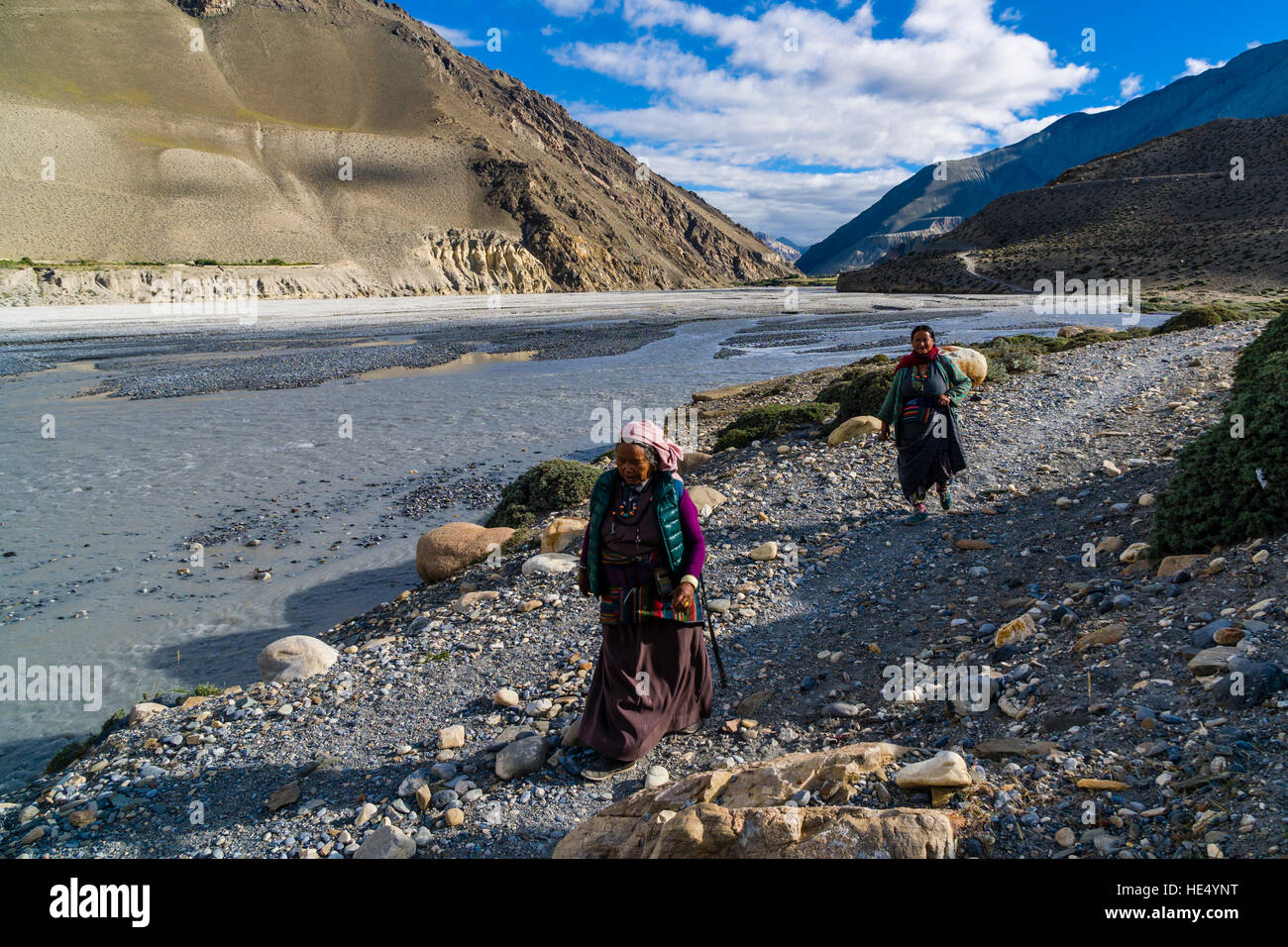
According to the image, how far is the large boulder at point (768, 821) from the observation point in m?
2.97

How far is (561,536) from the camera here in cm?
869

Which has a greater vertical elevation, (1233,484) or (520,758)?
(1233,484)

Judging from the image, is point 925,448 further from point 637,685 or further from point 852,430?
point 637,685

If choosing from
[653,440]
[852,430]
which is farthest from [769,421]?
[653,440]

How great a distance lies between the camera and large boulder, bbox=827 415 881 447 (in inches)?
459

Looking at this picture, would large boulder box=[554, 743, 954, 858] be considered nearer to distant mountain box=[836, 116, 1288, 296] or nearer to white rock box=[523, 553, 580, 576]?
white rock box=[523, 553, 580, 576]

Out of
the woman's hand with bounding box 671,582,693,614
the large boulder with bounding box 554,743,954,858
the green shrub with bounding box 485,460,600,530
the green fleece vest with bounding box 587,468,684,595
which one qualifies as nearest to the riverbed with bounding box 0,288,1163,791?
Answer: the green shrub with bounding box 485,460,600,530

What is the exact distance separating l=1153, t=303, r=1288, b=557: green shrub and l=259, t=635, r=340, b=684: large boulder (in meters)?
6.82

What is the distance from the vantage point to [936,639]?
582 cm

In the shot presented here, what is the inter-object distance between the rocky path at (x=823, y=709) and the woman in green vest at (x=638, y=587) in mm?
244

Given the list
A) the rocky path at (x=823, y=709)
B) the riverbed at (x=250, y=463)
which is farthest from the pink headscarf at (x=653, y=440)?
the riverbed at (x=250, y=463)

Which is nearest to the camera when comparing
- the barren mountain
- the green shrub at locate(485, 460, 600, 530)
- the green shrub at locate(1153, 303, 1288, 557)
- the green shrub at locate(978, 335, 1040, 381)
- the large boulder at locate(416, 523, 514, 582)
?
the green shrub at locate(1153, 303, 1288, 557)

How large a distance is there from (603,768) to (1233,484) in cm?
503
